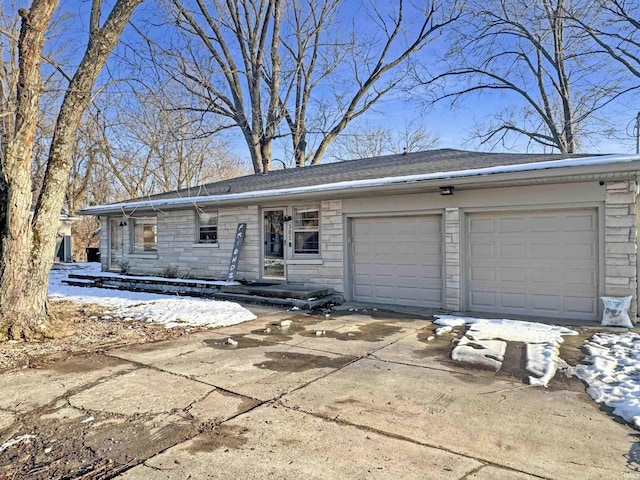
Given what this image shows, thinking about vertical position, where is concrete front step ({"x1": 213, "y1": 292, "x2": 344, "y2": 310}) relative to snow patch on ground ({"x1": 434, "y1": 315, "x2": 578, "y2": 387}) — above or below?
above

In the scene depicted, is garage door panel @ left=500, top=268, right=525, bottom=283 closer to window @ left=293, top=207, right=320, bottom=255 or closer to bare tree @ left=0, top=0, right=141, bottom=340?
window @ left=293, top=207, right=320, bottom=255

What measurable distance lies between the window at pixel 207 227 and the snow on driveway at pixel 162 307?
1942 millimetres

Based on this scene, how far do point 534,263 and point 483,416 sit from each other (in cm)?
472

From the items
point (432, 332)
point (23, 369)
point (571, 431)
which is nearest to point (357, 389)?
point (571, 431)

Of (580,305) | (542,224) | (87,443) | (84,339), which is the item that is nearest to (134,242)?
(84,339)

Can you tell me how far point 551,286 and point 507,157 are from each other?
294 cm

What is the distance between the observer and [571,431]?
3016mm

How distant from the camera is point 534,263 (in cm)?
720

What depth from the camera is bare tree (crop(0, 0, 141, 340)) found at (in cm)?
569

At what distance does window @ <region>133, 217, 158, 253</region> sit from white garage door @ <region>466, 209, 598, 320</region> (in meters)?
9.13

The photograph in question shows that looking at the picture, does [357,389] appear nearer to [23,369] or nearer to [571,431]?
[571,431]

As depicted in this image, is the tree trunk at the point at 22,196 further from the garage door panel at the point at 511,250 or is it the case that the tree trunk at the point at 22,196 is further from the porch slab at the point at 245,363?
the garage door panel at the point at 511,250

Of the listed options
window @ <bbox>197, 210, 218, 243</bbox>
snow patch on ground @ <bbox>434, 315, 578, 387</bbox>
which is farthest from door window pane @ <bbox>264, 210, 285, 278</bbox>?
snow patch on ground @ <bbox>434, 315, 578, 387</bbox>

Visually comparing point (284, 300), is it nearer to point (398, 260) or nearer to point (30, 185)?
point (398, 260)
